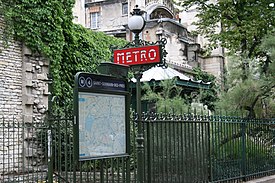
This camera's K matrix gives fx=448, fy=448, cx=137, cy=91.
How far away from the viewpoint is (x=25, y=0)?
15.1 m

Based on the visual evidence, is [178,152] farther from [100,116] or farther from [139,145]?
[100,116]

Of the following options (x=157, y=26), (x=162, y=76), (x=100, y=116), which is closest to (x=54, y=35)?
(x=162, y=76)

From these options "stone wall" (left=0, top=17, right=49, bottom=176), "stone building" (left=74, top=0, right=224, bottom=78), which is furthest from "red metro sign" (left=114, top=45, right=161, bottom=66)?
"stone building" (left=74, top=0, right=224, bottom=78)

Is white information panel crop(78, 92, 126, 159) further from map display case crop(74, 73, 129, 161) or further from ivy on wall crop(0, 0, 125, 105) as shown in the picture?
ivy on wall crop(0, 0, 125, 105)

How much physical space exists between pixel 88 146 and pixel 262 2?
49.6 feet

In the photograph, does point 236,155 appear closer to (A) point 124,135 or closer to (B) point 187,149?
(B) point 187,149

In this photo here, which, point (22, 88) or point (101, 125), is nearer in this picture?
point (101, 125)

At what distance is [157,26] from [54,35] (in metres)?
13.8

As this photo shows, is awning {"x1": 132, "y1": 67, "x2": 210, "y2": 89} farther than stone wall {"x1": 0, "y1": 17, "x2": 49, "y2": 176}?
Yes

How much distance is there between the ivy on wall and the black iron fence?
4.94m

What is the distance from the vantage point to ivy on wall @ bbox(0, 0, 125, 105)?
49.2 ft

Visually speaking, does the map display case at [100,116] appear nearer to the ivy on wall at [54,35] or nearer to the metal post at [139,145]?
the metal post at [139,145]

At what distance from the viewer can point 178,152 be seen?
955cm

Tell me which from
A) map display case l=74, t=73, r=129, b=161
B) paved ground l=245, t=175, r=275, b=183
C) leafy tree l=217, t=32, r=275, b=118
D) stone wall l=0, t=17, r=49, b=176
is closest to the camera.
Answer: map display case l=74, t=73, r=129, b=161
